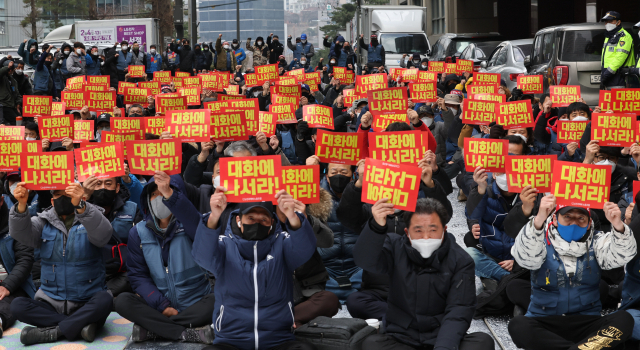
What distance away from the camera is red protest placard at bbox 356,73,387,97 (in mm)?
11266

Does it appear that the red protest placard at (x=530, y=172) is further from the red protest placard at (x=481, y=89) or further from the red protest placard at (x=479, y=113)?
the red protest placard at (x=481, y=89)

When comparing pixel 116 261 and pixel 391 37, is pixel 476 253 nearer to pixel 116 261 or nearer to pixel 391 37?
pixel 116 261

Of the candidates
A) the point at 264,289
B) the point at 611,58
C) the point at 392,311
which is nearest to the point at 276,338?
the point at 264,289

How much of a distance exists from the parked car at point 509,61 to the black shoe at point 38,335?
10.8 m

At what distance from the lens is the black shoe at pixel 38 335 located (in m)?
5.29

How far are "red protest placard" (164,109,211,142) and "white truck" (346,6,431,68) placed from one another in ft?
51.5

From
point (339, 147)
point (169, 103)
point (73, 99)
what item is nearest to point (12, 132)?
point (169, 103)

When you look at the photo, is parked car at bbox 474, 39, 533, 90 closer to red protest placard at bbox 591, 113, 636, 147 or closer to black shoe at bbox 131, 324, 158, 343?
red protest placard at bbox 591, 113, 636, 147

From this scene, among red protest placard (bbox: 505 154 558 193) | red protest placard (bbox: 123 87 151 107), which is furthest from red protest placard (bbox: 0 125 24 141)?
red protest placard (bbox: 505 154 558 193)

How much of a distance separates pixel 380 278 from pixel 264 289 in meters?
1.27

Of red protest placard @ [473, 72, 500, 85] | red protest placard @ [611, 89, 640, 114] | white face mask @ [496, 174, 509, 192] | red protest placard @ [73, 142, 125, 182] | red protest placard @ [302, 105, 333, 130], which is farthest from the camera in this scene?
red protest placard @ [473, 72, 500, 85]

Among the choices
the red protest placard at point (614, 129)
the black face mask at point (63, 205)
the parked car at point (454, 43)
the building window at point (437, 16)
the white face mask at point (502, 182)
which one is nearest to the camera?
the black face mask at point (63, 205)

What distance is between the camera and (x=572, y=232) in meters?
4.56

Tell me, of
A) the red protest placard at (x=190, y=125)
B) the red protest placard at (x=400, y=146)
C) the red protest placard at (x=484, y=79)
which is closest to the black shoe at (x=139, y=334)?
the red protest placard at (x=400, y=146)
